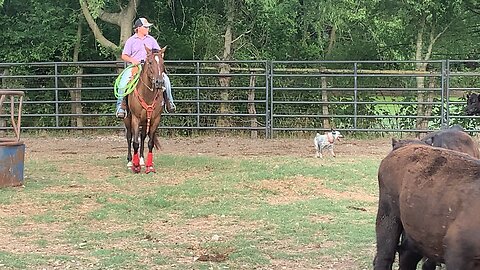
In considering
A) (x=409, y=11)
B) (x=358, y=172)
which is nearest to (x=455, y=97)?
(x=409, y=11)

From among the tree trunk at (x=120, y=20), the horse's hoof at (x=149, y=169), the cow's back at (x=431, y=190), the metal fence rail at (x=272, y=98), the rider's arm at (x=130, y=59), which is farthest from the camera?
the tree trunk at (x=120, y=20)

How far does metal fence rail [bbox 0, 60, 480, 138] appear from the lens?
15930mm

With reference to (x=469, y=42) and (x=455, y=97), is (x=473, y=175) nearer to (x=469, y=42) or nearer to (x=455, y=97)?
(x=455, y=97)

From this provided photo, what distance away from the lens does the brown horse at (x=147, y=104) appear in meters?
10.5

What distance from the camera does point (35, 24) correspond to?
1905 cm

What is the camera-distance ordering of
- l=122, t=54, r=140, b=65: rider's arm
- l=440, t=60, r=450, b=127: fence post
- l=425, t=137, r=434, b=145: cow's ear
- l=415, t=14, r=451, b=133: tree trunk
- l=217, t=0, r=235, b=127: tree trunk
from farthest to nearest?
l=217, t=0, r=235, b=127: tree trunk
l=415, t=14, r=451, b=133: tree trunk
l=440, t=60, r=450, b=127: fence post
l=122, t=54, r=140, b=65: rider's arm
l=425, t=137, r=434, b=145: cow's ear

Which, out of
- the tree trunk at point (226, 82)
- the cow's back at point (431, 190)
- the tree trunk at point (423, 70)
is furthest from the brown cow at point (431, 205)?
the tree trunk at point (226, 82)

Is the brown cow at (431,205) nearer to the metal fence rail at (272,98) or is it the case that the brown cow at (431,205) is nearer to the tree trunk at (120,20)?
the metal fence rail at (272,98)

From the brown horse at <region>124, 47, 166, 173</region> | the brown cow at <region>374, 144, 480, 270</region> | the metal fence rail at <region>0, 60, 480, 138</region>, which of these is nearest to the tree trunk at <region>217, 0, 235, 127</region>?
the metal fence rail at <region>0, 60, 480, 138</region>

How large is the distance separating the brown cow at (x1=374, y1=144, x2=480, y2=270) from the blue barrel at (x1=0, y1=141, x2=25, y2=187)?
594 cm

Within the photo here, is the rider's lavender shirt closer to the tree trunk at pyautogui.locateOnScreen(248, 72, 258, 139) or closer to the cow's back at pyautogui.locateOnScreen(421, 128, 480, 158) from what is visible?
the tree trunk at pyautogui.locateOnScreen(248, 72, 258, 139)

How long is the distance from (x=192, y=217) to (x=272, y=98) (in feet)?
29.4

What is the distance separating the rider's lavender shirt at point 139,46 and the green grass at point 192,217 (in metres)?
1.87

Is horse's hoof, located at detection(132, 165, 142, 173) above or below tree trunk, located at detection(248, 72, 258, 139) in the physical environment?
below
